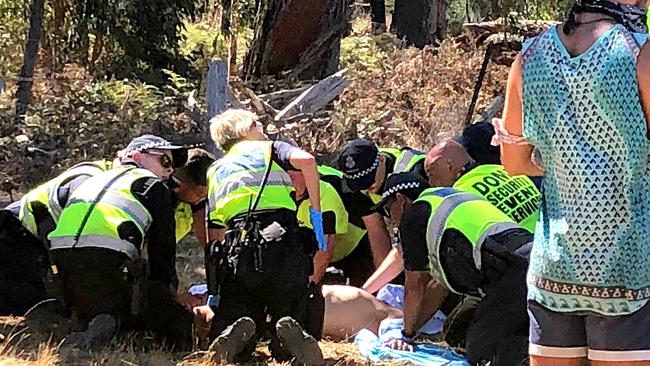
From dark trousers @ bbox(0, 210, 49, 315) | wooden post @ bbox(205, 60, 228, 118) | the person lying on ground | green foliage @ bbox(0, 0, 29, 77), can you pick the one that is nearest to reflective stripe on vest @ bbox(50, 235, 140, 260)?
dark trousers @ bbox(0, 210, 49, 315)

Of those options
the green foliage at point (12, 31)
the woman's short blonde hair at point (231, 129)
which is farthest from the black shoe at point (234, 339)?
the green foliage at point (12, 31)

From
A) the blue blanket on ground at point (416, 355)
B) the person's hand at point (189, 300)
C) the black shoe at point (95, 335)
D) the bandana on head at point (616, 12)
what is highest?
the bandana on head at point (616, 12)

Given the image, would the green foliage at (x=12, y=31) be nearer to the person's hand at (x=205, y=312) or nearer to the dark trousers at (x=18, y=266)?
the dark trousers at (x=18, y=266)

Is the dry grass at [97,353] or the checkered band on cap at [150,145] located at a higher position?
the checkered band on cap at [150,145]

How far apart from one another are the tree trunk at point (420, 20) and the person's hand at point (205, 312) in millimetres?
12096

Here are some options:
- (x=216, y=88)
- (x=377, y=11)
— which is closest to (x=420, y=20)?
(x=377, y=11)

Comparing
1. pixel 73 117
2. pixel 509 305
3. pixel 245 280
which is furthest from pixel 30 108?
pixel 509 305

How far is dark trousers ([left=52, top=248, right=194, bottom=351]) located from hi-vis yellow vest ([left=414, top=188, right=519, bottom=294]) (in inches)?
49.0

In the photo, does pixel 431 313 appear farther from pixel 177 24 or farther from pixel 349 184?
pixel 177 24

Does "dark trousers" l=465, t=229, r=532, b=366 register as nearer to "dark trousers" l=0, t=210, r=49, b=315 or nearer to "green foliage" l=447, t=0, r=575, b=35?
"dark trousers" l=0, t=210, r=49, b=315

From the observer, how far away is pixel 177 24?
13883 millimetres

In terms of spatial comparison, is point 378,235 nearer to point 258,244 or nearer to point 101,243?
point 258,244

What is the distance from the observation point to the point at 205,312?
5.52 metres

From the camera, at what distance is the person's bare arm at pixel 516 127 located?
107 inches
